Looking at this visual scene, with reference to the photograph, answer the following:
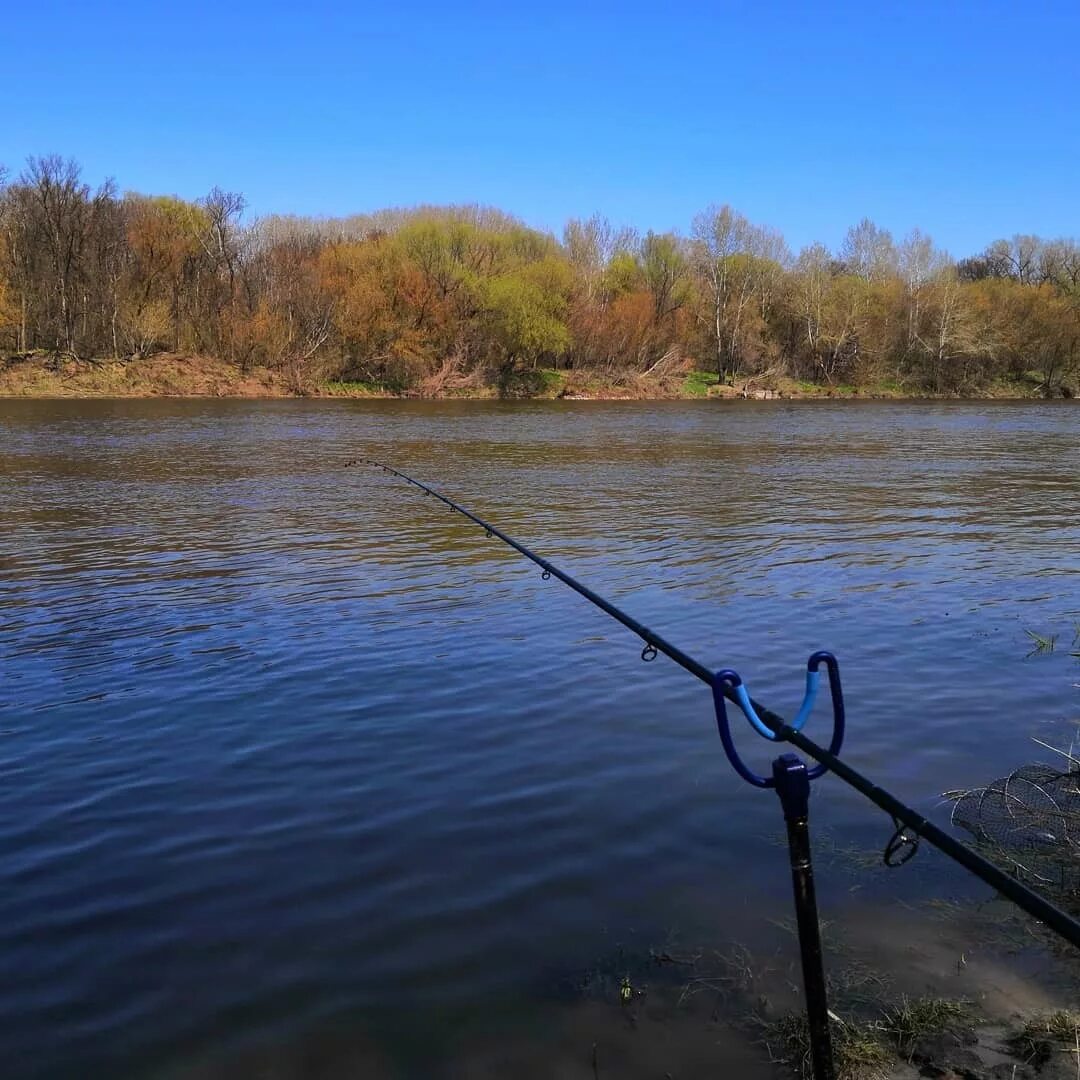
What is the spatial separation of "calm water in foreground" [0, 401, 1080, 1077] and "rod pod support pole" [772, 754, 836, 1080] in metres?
0.76

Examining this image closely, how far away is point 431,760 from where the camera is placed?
6.62 meters

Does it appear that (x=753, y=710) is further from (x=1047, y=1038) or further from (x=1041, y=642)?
(x=1041, y=642)

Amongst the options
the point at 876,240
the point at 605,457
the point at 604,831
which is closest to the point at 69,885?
the point at 604,831

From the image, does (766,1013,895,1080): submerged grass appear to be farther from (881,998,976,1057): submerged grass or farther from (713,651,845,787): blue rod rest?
(713,651,845,787): blue rod rest

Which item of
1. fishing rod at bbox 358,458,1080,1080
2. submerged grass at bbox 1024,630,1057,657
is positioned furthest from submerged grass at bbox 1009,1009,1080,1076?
submerged grass at bbox 1024,630,1057,657

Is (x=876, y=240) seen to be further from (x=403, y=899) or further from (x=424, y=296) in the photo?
(x=403, y=899)

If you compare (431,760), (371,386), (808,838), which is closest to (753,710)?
(808,838)

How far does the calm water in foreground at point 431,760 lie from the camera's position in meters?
4.05

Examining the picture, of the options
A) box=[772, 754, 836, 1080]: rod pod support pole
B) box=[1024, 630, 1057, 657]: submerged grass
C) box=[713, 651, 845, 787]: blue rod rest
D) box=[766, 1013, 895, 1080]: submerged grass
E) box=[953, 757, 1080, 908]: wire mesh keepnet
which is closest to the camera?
box=[772, 754, 836, 1080]: rod pod support pole

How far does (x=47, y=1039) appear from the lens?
3.84 m

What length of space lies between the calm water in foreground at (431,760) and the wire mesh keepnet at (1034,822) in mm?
307

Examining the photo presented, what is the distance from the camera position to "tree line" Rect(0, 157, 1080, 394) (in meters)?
74.4

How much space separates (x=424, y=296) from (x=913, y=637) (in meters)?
73.5

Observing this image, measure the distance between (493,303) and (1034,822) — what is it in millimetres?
76468
